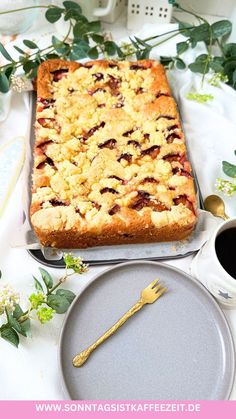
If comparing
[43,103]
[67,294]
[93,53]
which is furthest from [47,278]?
[93,53]

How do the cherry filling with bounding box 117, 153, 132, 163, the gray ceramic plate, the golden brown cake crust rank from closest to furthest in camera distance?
the gray ceramic plate
the golden brown cake crust
the cherry filling with bounding box 117, 153, 132, 163

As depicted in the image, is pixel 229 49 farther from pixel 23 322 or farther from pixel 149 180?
pixel 23 322

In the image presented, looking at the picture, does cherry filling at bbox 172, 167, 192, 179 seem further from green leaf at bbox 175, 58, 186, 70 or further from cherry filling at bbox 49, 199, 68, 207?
green leaf at bbox 175, 58, 186, 70

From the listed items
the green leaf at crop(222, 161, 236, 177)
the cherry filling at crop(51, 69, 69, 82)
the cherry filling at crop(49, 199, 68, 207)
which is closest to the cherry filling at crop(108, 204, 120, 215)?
the cherry filling at crop(49, 199, 68, 207)

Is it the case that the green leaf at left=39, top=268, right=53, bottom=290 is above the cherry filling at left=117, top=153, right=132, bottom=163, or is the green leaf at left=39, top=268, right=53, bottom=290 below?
below

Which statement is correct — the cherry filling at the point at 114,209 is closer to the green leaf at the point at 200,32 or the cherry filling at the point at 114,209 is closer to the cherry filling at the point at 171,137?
the cherry filling at the point at 171,137

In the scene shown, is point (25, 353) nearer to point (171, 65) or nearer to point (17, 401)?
point (17, 401)
